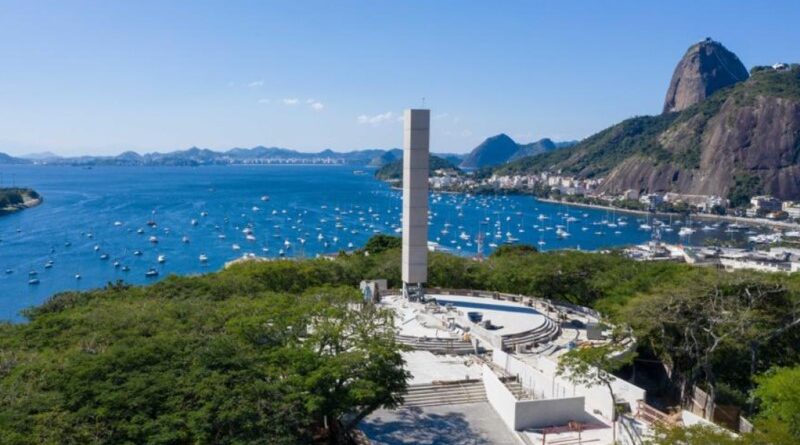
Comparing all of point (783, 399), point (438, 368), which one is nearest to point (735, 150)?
point (438, 368)

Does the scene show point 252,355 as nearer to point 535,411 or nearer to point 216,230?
point 535,411

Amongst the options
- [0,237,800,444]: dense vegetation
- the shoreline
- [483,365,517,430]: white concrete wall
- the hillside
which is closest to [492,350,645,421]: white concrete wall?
[483,365,517,430]: white concrete wall

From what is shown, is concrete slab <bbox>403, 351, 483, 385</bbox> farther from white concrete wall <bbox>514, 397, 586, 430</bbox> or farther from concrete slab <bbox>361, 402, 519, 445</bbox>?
white concrete wall <bbox>514, 397, 586, 430</bbox>

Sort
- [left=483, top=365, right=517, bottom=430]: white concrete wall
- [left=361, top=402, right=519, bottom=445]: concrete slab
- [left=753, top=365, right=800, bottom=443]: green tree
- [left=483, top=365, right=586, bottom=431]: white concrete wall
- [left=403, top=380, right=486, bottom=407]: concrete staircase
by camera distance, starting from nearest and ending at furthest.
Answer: [left=753, top=365, right=800, bottom=443]: green tree → [left=361, top=402, right=519, bottom=445]: concrete slab → [left=483, top=365, right=586, bottom=431]: white concrete wall → [left=483, top=365, right=517, bottom=430]: white concrete wall → [left=403, top=380, right=486, bottom=407]: concrete staircase

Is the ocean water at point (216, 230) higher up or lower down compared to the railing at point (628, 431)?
lower down

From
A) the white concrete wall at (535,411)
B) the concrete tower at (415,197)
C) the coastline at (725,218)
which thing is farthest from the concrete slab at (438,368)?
the coastline at (725,218)

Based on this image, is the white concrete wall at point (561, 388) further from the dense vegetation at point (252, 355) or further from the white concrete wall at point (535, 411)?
the dense vegetation at point (252, 355)
